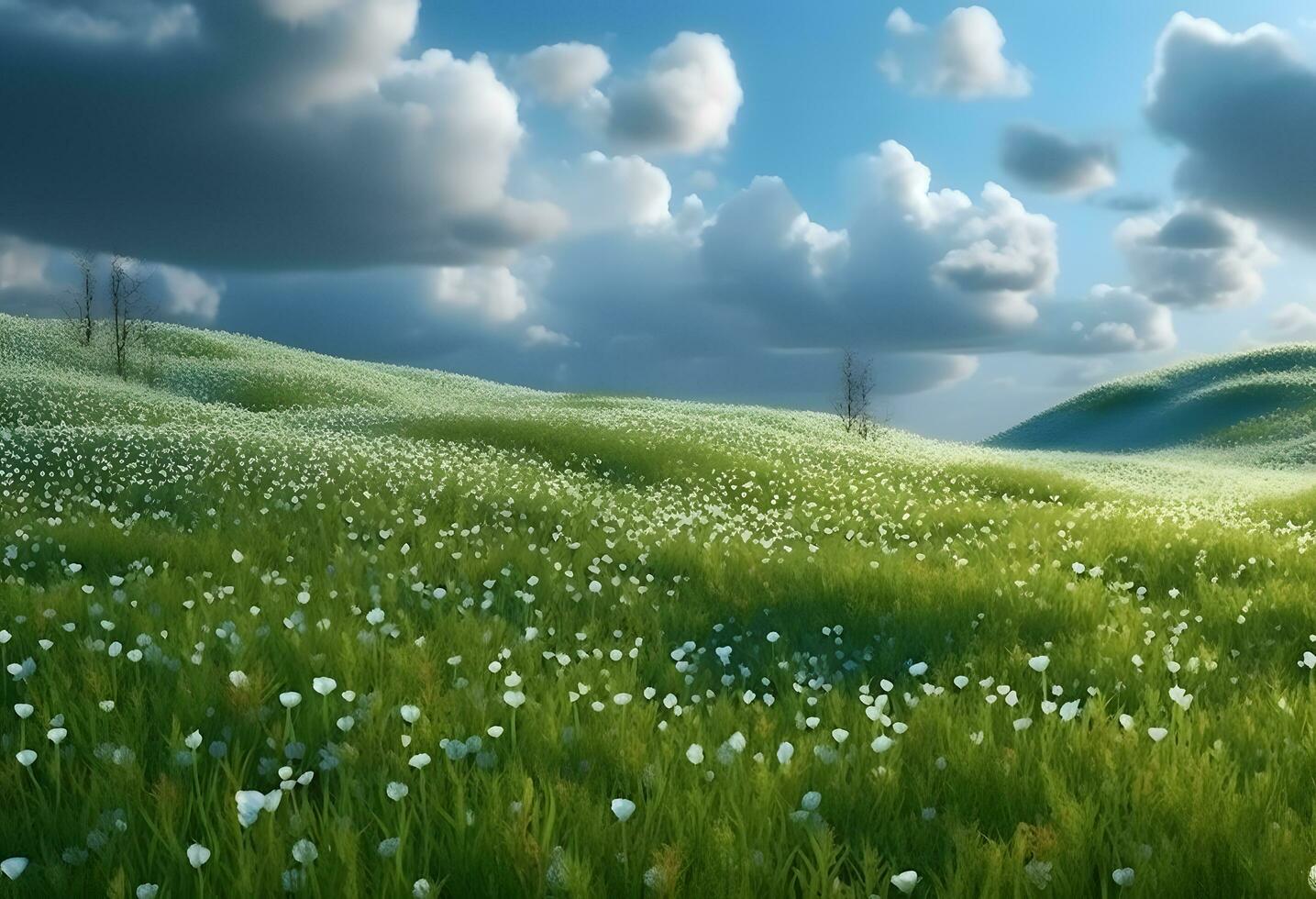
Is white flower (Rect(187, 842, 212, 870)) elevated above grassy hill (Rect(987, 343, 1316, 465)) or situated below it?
below

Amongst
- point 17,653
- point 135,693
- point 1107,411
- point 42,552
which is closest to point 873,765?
point 135,693

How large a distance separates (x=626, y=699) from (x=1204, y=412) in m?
70.0

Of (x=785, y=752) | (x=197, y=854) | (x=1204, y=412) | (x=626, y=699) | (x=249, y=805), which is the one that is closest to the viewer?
(x=197, y=854)

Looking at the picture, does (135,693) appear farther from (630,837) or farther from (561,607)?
(561,607)

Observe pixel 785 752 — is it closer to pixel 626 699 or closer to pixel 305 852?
pixel 626 699

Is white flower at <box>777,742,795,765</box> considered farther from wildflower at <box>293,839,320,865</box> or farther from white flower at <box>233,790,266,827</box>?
white flower at <box>233,790,266,827</box>

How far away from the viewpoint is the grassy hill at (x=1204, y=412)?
5622cm

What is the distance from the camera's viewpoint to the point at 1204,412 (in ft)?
212

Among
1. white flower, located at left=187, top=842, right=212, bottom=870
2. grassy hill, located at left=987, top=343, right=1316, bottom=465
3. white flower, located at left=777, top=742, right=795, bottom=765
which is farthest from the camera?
grassy hill, located at left=987, top=343, right=1316, bottom=465

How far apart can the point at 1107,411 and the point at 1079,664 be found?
241 ft

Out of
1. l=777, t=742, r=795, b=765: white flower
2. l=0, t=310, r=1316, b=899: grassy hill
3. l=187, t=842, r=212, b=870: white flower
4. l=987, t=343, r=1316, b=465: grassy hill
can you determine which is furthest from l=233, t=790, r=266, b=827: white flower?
l=987, t=343, r=1316, b=465: grassy hill

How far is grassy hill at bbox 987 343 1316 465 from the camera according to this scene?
56219 mm

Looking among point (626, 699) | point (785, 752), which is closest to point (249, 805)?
point (626, 699)

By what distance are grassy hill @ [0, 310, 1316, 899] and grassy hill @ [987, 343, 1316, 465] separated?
4802cm
